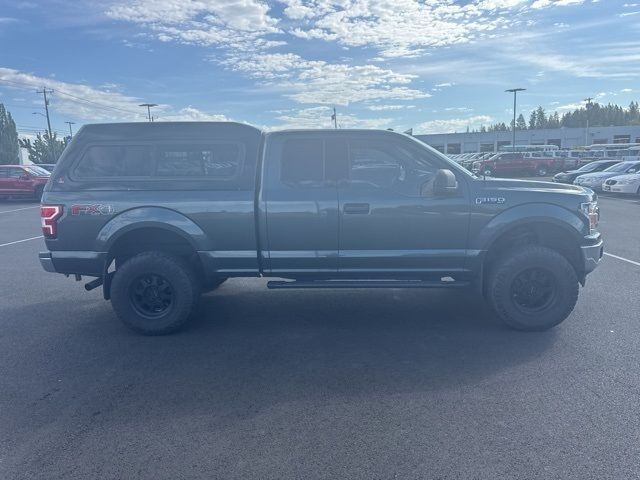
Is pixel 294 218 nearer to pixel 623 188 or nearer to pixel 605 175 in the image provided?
pixel 623 188

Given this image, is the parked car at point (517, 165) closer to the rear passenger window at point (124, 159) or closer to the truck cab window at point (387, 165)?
the truck cab window at point (387, 165)

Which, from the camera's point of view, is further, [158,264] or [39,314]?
[39,314]

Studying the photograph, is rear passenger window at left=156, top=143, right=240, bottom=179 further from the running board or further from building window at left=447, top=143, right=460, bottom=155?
building window at left=447, top=143, right=460, bottom=155

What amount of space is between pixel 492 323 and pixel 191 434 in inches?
145

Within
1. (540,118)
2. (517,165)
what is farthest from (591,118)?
(517,165)

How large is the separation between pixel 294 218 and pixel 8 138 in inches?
3054

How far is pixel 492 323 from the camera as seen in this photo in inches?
232

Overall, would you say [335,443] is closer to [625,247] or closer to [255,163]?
[255,163]

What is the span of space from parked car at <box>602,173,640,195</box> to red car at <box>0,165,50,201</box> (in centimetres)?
2447

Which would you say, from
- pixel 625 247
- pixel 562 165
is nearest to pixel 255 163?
pixel 625 247

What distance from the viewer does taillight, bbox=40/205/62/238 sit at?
17.7ft

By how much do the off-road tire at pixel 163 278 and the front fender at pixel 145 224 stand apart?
1.05ft

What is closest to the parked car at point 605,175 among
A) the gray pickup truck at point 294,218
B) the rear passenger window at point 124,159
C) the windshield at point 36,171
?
the gray pickup truck at point 294,218

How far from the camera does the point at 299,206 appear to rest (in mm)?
5414
